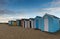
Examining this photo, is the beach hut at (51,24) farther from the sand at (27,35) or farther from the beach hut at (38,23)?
the beach hut at (38,23)

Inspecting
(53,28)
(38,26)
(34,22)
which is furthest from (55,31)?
(34,22)

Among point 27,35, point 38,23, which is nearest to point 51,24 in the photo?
point 38,23

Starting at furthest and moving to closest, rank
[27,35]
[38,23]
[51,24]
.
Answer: [38,23] < [51,24] < [27,35]

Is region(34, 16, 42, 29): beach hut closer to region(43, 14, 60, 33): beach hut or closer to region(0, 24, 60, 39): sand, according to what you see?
region(43, 14, 60, 33): beach hut

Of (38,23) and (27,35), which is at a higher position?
(38,23)

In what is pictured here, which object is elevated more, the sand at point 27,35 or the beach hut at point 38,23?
the beach hut at point 38,23

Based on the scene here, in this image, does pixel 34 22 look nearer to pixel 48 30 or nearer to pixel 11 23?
pixel 48 30

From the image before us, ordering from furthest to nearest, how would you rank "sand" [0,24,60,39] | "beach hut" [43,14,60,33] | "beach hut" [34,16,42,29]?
"beach hut" [34,16,42,29] → "beach hut" [43,14,60,33] → "sand" [0,24,60,39]

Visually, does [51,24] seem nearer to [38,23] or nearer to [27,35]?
[38,23]

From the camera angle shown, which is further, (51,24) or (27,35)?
(51,24)

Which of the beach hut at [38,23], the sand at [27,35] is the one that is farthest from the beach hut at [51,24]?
the beach hut at [38,23]

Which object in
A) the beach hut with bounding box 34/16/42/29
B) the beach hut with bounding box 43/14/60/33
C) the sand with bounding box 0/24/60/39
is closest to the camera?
the sand with bounding box 0/24/60/39

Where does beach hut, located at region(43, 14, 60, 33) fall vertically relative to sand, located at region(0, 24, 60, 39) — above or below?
above

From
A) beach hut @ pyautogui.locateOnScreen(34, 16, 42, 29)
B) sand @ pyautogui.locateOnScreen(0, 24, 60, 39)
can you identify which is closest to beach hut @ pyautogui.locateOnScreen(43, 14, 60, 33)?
sand @ pyautogui.locateOnScreen(0, 24, 60, 39)
